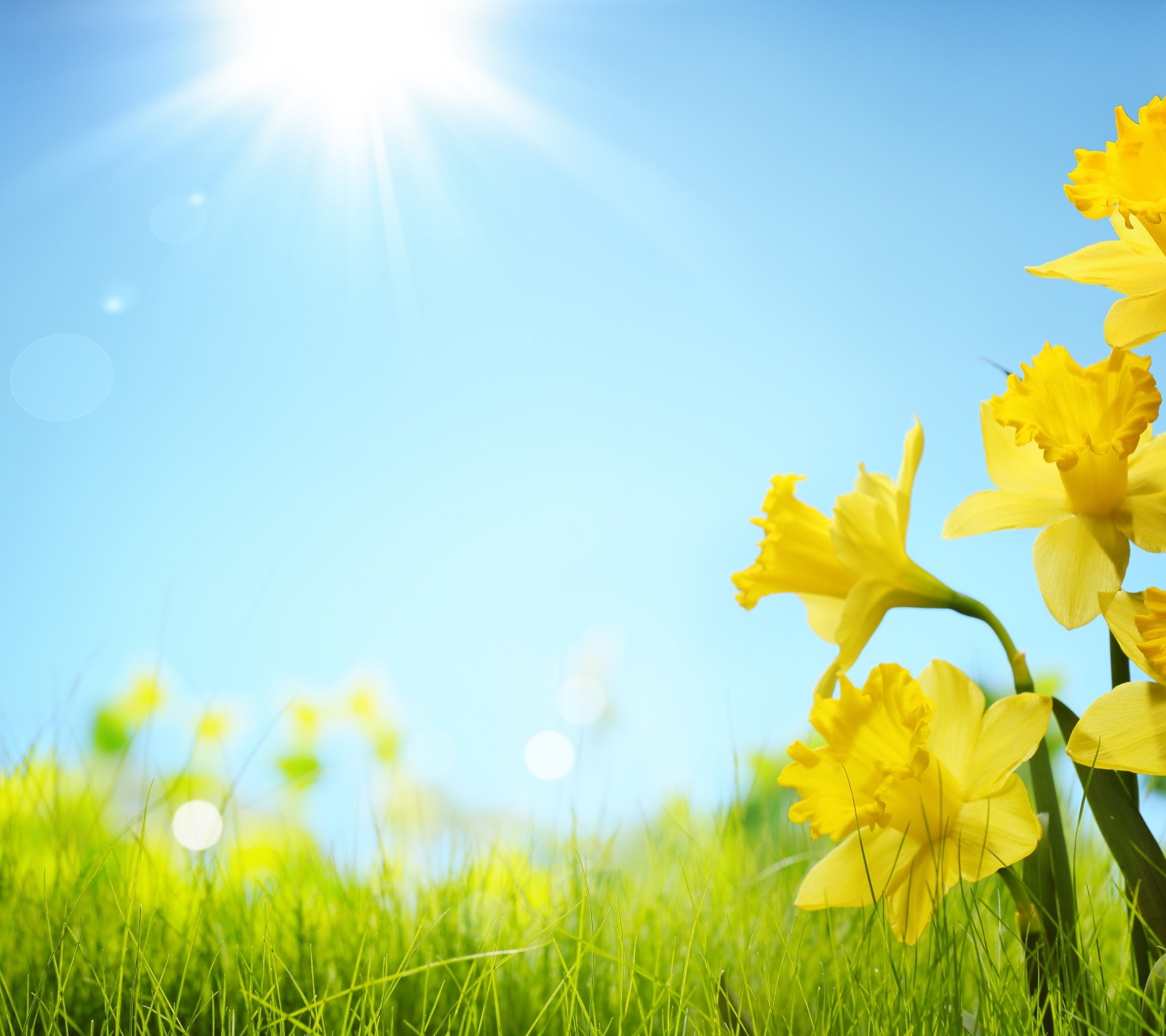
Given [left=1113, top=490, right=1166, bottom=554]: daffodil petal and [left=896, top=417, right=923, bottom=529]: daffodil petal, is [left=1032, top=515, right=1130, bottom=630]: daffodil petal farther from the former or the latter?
[left=896, top=417, right=923, bottom=529]: daffodil petal

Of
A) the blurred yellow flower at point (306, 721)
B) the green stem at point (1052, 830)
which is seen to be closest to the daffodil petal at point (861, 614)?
the green stem at point (1052, 830)

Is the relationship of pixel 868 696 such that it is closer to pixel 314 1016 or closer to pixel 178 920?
pixel 314 1016

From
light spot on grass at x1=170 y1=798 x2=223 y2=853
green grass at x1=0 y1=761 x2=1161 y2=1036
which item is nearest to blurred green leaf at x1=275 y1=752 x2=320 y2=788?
green grass at x1=0 y1=761 x2=1161 y2=1036

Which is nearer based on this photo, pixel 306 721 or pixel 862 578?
pixel 862 578

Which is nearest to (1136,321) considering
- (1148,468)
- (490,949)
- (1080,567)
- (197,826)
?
(1148,468)

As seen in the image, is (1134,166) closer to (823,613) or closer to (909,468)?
(909,468)

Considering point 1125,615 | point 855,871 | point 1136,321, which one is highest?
point 1136,321

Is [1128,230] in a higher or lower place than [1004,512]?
higher
